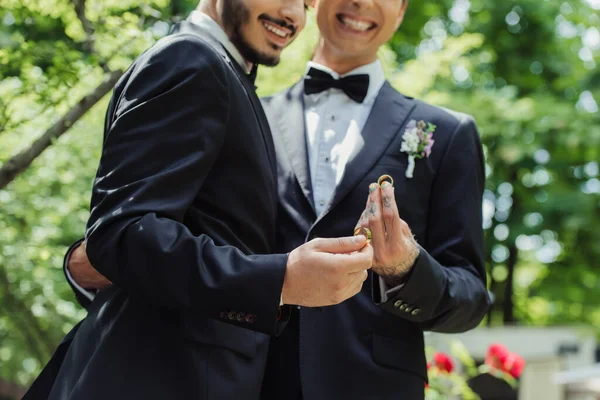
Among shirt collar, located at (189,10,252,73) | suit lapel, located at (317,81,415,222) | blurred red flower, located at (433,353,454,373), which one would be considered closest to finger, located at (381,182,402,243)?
suit lapel, located at (317,81,415,222)

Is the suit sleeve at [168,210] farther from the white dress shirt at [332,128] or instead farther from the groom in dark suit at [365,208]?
the white dress shirt at [332,128]

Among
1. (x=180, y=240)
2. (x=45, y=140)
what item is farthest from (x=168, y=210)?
(x=45, y=140)

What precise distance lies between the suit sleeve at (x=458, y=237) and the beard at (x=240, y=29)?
76cm

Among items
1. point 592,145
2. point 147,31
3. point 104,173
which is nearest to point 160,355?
point 104,173

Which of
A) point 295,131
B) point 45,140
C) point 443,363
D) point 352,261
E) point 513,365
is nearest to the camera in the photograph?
point 352,261

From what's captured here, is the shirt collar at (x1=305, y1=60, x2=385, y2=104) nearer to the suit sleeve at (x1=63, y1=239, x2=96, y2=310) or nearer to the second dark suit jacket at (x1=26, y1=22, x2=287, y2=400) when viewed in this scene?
the second dark suit jacket at (x1=26, y1=22, x2=287, y2=400)

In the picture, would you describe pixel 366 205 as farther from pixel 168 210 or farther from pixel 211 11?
pixel 211 11

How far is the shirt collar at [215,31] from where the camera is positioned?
93.8 inches

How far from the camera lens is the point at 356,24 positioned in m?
3.21

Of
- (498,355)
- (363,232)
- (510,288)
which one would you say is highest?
(363,232)

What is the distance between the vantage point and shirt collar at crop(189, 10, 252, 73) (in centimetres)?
238

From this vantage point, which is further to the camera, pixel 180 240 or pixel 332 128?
pixel 332 128

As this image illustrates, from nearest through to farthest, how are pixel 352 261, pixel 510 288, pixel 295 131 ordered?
pixel 352 261, pixel 295 131, pixel 510 288

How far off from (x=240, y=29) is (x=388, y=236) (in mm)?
735
